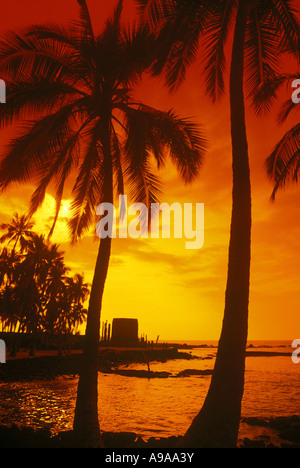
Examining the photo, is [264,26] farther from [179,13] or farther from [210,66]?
[179,13]

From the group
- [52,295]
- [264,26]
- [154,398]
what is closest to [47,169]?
[264,26]

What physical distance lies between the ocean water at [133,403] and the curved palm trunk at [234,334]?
9.08 m

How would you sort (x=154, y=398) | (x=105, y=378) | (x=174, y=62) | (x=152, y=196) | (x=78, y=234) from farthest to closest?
(x=105, y=378)
(x=154, y=398)
(x=78, y=234)
(x=152, y=196)
(x=174, y=62)

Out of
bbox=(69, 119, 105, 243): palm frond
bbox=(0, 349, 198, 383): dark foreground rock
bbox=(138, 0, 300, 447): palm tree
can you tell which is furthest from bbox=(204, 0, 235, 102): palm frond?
bbox=(0, 349, 198, 383): dark foreground rock

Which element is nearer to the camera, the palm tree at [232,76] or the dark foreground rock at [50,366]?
the palm tree at [232,76]

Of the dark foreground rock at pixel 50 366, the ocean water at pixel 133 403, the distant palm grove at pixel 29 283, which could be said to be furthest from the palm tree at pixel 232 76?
the distant palm grove at pixel 29 283

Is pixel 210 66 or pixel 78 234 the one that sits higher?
pixel 210 66

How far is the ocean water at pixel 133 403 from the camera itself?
17.2 metres

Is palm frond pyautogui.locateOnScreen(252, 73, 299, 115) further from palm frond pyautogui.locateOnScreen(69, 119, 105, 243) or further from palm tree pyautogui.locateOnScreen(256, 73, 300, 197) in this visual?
palm frond pyautogui.locateOnScreen(69, 119, 105, 243)

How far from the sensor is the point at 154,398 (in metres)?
27.3

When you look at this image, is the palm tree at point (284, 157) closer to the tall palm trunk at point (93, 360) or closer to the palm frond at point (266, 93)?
the palm frond at point (266, 93)

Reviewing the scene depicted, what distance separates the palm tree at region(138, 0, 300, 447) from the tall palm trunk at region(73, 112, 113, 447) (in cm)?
241

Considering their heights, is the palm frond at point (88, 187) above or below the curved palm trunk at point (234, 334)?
above

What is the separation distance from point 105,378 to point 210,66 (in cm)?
3262
